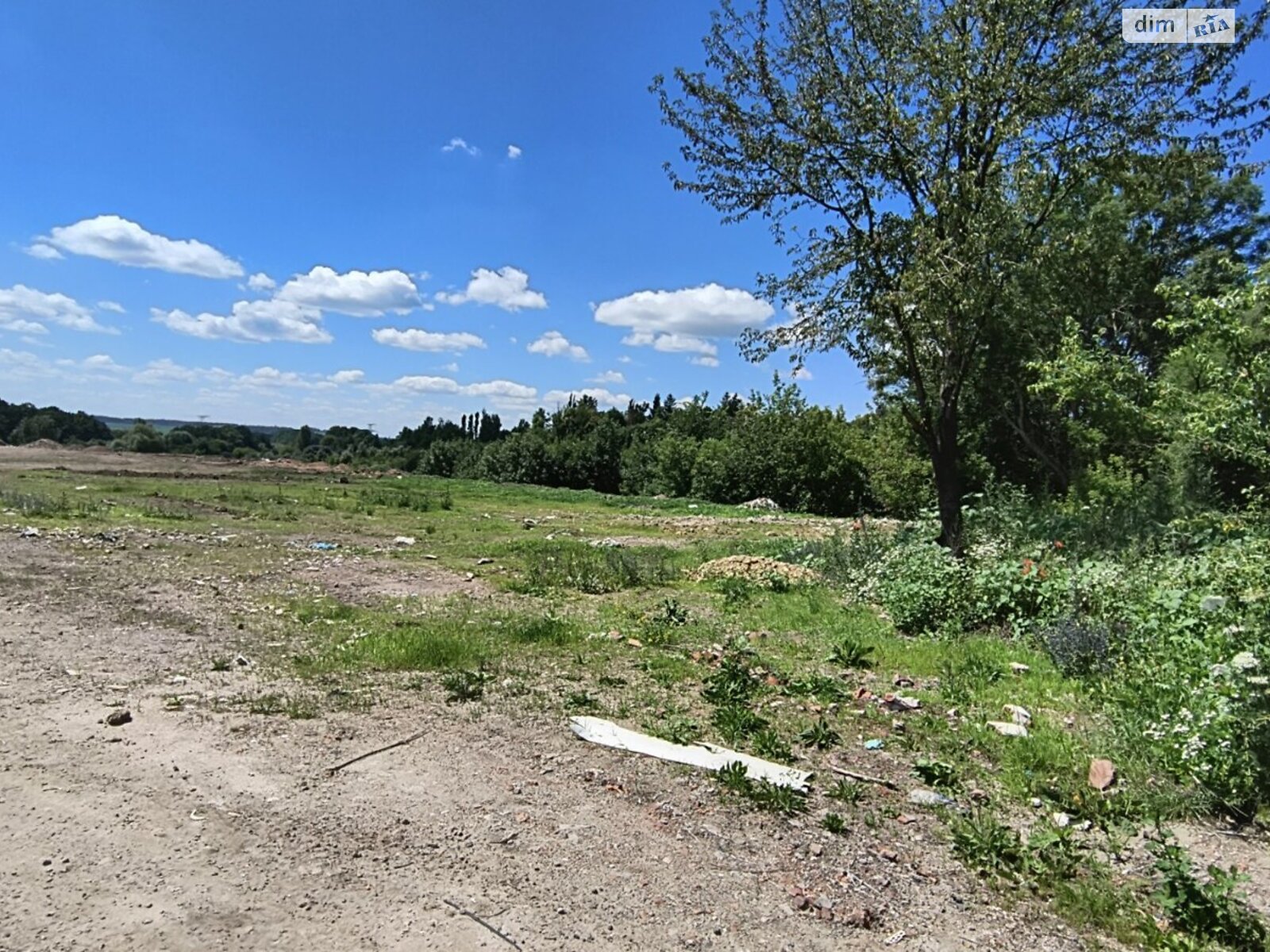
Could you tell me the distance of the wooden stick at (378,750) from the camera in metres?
4.08

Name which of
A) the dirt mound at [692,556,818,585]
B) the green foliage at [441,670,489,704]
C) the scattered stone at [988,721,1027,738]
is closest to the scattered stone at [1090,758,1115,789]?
the scattered stone at [988,721,1027,738]

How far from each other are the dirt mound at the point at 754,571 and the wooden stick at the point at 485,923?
316 inches

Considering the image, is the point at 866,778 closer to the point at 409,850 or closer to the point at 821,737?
the point at 821,737

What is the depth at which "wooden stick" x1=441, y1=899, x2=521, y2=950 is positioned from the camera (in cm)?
270

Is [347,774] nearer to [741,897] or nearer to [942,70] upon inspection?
[741,897]

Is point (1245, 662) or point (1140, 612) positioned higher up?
point (1245, 662)

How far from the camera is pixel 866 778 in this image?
421 cm

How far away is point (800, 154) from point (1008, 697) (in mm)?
8852

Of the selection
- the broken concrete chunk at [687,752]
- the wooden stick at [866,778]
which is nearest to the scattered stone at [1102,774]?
the wooden stick at [866,778]

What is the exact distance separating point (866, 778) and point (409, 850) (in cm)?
250

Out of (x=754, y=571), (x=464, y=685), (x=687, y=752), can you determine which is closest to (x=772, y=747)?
(x=687, y=752)

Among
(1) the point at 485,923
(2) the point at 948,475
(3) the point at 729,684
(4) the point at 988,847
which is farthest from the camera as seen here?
(2) the point at 948,475

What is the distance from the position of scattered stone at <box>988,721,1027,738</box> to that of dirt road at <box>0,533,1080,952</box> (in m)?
1.53

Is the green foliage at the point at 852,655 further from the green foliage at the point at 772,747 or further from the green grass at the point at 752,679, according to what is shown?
Result: the green foliage at the point at 772,747
